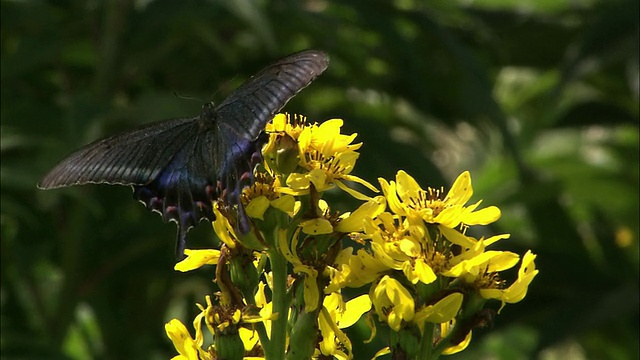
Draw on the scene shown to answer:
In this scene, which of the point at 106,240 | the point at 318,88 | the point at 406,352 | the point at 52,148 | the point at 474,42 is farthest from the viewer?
the point at 474,42

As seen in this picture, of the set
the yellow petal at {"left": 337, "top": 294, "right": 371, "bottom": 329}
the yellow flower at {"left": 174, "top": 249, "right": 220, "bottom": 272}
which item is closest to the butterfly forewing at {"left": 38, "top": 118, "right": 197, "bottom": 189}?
the yellow flower at {"left": 174, "top": 249, "right": 220, "bottom": 272}

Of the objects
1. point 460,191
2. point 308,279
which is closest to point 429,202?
point 460,191

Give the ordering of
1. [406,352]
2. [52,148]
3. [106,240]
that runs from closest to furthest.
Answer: [406,352], [52,148], [106,240]

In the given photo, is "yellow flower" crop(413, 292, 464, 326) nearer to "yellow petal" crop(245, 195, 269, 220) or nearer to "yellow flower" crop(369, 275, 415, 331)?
"yellow flower" crop(369, 275, 415, 331)

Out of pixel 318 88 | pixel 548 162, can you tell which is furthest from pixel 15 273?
pixel 548 162

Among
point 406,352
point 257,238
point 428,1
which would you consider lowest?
point 406,352

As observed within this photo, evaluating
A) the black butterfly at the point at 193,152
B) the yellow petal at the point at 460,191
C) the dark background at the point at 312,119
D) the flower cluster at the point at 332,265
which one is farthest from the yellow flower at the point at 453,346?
the dark background at the point at 312,119

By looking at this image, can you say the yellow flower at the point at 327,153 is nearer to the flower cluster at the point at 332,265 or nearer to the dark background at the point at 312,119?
the flower cluster at the point at 332,265

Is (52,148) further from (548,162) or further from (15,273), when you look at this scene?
(548,162)
